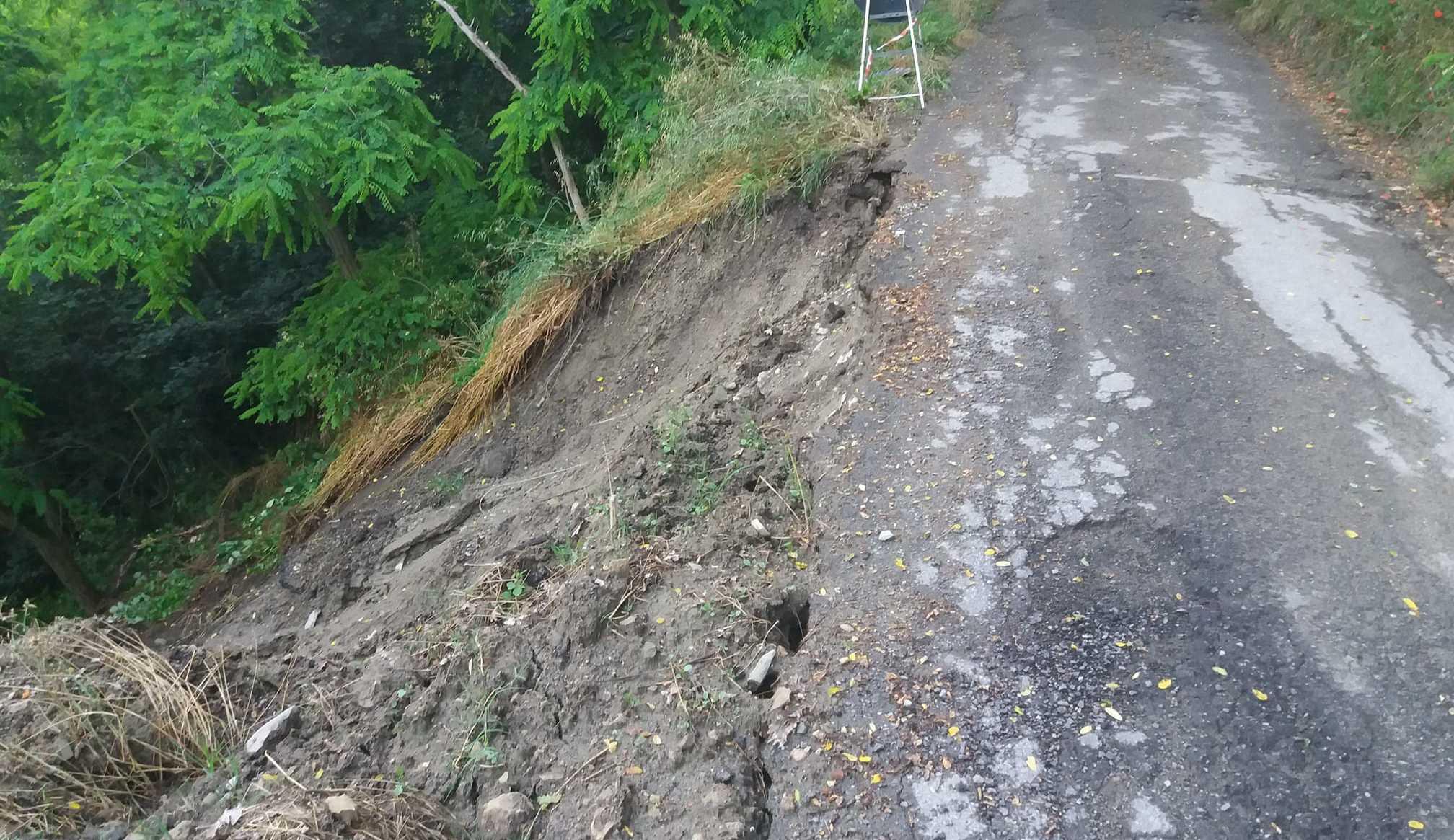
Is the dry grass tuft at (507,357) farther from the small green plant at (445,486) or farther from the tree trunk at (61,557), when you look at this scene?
the tree trunk at (61,557)

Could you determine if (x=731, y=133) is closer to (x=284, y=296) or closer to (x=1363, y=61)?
(x=1363, y=61)

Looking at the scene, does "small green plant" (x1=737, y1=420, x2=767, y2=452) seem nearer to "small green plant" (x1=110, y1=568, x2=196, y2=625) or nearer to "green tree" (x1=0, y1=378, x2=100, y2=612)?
"small green plant" (x1=110, y1=568, x2=196, y2=625)

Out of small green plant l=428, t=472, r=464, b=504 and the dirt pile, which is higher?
the dirt pile

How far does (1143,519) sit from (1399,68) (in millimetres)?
5542

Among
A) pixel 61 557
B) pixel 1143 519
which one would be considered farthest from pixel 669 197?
Result: pixel 61 557

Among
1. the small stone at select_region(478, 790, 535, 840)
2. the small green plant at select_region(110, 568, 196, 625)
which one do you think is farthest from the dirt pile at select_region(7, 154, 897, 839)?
the small green plant at select_region(110, 568, 196, 625)

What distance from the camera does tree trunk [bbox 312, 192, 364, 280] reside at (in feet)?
23.8

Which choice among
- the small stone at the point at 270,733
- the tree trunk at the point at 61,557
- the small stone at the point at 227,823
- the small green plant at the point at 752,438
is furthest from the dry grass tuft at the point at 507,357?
the tree trunk at the point at 61,557

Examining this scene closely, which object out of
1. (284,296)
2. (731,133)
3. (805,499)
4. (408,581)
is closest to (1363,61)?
(731,133)

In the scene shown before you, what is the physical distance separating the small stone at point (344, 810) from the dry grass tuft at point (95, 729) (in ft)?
3.12

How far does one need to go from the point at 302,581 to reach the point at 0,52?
233 inches

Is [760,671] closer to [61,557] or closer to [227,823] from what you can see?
[227,823]

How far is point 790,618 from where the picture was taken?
326 cm

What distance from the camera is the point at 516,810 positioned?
2.70 metres
